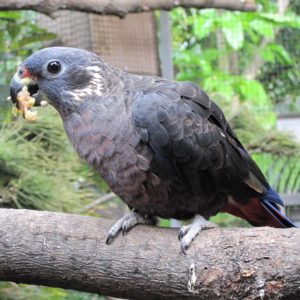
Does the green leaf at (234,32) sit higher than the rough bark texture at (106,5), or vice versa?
the rough bark texture at (106,5)

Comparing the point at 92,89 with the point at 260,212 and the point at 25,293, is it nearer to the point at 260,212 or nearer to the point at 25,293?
the point at 260,212

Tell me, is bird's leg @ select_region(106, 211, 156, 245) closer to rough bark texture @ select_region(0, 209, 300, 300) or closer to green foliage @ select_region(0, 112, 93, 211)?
rough bark texture @ select_region(0, 209, 300, 300)

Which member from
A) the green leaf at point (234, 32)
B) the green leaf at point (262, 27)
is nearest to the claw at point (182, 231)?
the green leaf at point (234, 32)

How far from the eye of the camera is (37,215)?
1.26 metres

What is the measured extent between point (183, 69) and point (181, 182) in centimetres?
210

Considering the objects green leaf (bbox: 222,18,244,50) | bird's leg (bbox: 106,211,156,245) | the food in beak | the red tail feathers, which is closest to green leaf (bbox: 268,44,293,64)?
green leaf (bbox: 222,18,244,50)

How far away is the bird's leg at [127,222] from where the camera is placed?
1222mm

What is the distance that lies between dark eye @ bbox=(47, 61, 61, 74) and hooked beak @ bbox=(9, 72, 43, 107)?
0.05 m

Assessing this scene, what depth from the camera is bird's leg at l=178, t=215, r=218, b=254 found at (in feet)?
3.78

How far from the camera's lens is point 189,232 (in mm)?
1187

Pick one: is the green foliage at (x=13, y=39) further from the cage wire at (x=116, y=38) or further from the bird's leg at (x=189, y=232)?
the bird's leg at (x=189, y=232)

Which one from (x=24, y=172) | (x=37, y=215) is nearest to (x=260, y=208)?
(x=37, y=215)

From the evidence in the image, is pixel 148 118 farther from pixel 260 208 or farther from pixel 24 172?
pixel 24 172

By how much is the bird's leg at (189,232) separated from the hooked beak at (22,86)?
0.44 metres
